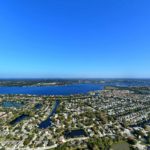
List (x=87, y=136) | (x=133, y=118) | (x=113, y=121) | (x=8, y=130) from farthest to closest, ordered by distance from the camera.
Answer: (x=133, y=118) → (x=113, y=121) → (x=8, y=130) → (x=87, y=136)

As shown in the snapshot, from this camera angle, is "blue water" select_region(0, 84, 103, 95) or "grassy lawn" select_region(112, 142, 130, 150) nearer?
"grassy lawn" select_region(112, 142, 130, 150)

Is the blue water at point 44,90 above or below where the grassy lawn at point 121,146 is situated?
above

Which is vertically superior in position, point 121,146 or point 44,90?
point 44,90

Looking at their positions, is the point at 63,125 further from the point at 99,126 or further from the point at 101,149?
the point at 101,149

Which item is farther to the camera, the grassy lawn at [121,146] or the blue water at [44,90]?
the blue water at [44,90]

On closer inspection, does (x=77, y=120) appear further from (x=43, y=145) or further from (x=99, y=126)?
(x=43, y=145)

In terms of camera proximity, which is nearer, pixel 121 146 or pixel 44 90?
pixel 121 146

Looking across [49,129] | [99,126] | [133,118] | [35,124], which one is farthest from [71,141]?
[133,118]

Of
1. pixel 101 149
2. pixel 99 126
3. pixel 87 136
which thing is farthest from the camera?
pixel 99 126

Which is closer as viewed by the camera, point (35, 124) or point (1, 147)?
point (1, 147)

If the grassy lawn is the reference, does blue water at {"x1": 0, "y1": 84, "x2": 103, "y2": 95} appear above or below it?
above
